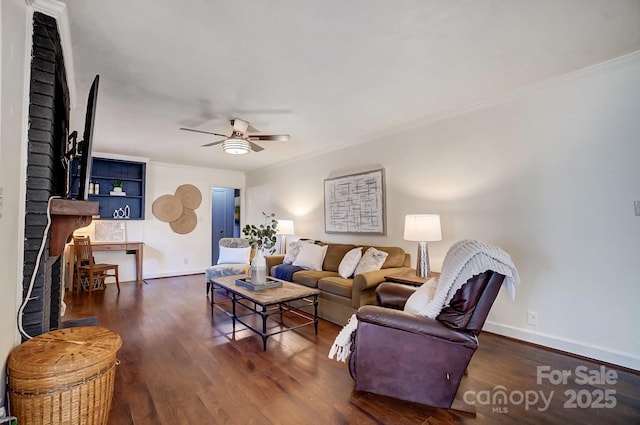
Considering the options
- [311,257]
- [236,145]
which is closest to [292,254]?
[311,257]

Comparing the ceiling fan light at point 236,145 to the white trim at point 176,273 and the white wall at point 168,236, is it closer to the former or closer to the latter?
the white trim at point 176,273

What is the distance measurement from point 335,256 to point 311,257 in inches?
14.1

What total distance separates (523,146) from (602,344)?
1803 mm

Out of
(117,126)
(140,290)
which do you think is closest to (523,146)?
(117,126)

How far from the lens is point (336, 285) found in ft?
11.0

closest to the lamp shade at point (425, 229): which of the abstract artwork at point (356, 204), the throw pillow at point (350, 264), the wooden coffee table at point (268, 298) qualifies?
the throw pillow at point (350, 264)

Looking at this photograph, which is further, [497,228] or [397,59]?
[497,228]

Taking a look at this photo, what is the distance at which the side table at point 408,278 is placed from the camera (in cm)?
288

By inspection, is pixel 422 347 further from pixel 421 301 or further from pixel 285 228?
pixel 285 228

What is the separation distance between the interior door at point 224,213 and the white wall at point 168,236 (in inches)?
39.0

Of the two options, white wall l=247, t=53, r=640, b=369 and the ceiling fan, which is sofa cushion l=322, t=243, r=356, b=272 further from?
the ceiling fan

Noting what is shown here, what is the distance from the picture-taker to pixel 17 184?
141cm

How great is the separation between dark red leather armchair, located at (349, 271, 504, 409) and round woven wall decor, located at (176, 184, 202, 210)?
564 cm

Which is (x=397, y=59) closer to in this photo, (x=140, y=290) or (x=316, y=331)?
(x=316, y=331)
